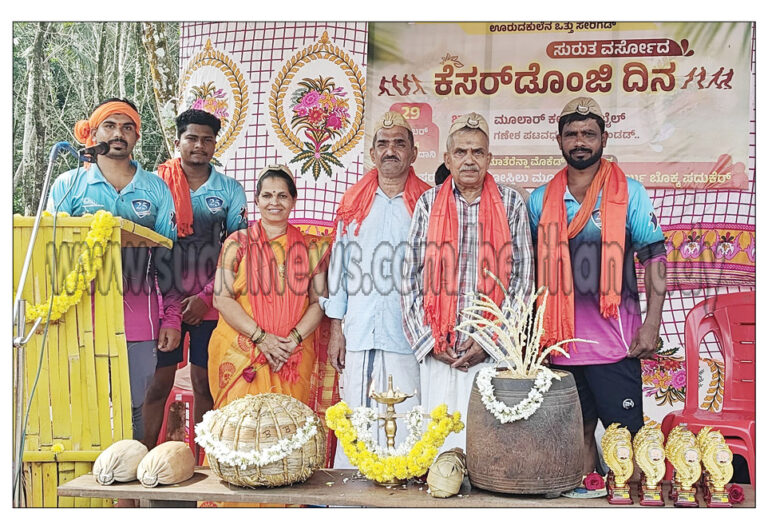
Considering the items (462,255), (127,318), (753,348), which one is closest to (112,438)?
(127,318)

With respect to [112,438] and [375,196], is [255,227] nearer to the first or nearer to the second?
[375,196]

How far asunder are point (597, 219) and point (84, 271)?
307 cm

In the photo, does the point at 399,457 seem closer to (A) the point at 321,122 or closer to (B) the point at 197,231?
(B) the point at 197,231

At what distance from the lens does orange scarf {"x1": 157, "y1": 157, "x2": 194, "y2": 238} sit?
16.7 feet

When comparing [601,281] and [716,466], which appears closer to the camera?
[716,466]

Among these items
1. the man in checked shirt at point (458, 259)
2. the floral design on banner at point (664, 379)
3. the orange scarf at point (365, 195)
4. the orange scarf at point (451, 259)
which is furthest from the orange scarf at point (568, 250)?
the orange scarf at point (365, 195)

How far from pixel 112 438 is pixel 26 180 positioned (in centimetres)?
175

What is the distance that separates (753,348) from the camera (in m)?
4.79

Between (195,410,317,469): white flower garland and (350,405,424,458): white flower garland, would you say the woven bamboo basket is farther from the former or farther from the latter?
(350,405,424,458): white flower garland

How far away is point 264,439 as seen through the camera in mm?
3629

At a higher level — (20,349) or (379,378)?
(20,349)

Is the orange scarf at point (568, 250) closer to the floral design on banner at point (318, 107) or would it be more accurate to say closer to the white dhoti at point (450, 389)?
the white dhoti at point (450, 389)

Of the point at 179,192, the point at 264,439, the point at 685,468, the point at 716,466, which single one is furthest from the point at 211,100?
the point at 716,466

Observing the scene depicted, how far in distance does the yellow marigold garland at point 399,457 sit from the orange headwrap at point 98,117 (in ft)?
8.27
